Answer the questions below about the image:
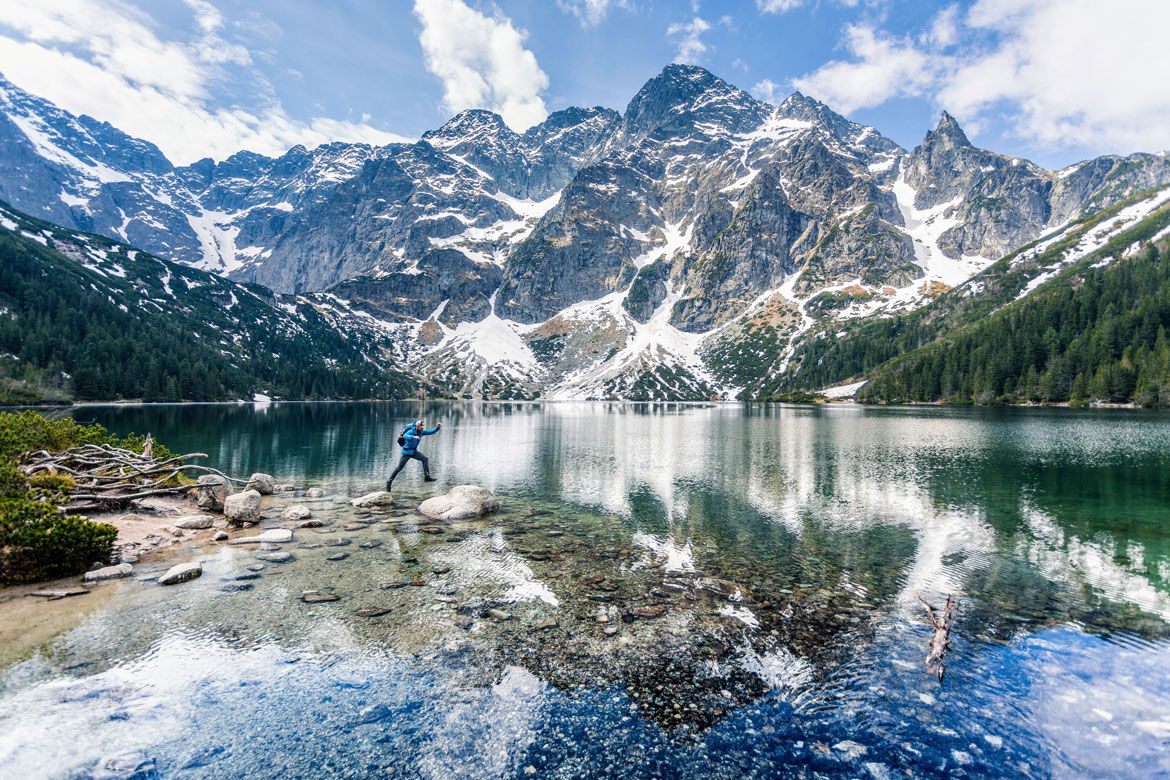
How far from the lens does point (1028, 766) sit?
8484 mm

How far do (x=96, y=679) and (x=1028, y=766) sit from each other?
61.0 ft

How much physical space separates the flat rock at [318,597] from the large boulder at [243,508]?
11.0 meters

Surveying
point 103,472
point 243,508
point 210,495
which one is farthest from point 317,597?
point 103,472

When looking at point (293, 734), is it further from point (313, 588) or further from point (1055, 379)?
point (1055, 379)

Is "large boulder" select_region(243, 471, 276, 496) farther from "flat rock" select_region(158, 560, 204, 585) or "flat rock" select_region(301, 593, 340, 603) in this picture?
"flat rock" select_region(301, 593, 340, 603)

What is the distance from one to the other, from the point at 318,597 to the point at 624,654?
1015cm

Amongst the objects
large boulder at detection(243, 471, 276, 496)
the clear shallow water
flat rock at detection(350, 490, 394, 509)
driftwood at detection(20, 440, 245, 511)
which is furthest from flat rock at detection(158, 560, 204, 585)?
large boulder at detection(243, 471, 276, 496)

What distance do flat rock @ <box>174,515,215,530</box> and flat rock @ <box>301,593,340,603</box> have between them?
38.3 ft

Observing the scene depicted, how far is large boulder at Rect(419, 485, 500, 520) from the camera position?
1049 inches

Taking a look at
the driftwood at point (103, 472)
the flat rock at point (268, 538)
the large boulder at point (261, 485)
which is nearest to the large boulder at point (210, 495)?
the driftwood at point (103, 472)

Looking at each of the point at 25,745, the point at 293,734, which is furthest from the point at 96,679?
the point at 293,734

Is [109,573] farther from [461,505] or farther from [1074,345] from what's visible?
[1074,345]

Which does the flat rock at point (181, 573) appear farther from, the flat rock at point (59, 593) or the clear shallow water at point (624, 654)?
the flat rock at point (59, 593)

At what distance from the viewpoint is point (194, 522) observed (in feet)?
74.7
